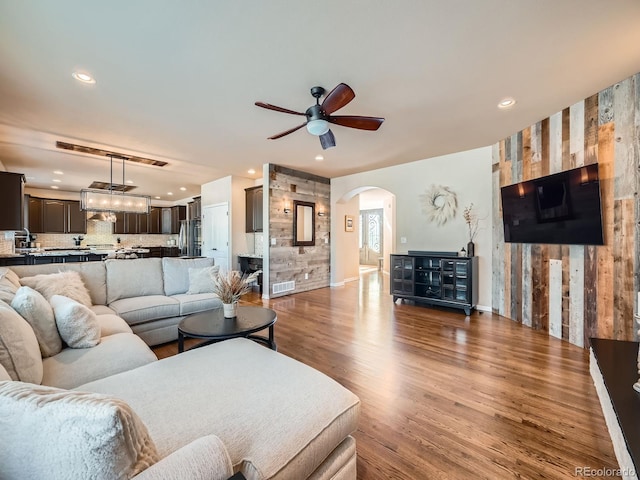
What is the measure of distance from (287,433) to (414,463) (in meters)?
0.93

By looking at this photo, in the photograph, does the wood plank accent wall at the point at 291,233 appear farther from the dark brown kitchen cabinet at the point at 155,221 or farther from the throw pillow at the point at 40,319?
the dark brown kitchen cabinet at the point at 155,221

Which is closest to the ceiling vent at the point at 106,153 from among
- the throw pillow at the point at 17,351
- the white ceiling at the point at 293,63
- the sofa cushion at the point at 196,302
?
the white ceiling at the point at 293,63

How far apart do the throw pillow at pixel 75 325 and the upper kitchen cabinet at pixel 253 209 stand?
4.32 meters

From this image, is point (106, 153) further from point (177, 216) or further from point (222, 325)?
point (177, 216)

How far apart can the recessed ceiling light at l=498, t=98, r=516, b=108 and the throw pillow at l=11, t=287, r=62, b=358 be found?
4356mm

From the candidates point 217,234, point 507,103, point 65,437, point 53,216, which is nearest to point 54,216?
point 53,216

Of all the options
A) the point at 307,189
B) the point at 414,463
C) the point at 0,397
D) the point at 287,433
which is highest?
the point at 307,189

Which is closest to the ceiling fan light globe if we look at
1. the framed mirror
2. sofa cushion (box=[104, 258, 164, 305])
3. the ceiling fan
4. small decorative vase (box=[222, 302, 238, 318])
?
the ceiling fan

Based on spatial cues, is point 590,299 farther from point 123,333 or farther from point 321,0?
point 123,333

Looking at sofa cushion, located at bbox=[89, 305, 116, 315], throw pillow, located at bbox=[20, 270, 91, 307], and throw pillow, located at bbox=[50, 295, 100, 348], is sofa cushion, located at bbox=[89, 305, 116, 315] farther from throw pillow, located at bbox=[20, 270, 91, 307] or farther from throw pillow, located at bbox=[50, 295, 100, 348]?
throw pillow, located at bbox=[50, 295, 100, 348]

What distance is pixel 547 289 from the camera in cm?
342

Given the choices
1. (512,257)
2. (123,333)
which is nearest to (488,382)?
(512,257)

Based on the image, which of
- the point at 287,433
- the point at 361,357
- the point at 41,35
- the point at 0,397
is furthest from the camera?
the point at 361,357

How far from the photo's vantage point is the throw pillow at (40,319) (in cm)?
175
